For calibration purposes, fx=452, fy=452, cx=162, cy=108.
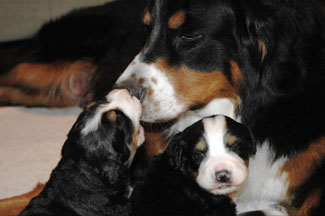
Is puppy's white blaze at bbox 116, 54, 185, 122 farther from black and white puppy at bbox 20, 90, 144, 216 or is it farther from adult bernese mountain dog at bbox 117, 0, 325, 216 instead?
black and white puppy at bbox 20, 90, 144, 216

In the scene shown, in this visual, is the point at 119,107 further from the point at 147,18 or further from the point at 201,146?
the point at 147,18

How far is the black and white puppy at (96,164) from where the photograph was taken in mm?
2008

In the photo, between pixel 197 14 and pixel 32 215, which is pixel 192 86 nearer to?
pixel 197 14

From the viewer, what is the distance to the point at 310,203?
212 centimetres

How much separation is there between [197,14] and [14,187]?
1.58 metres

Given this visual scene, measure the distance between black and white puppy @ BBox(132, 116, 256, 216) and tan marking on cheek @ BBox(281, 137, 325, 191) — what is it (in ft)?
0.69

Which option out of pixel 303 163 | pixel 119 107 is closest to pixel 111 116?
pixel 119 107

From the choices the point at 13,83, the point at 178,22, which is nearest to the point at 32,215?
the point at 178,22

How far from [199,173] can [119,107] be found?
48 centimetres

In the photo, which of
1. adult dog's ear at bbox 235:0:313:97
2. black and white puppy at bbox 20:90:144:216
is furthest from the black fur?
adult dog's ear at bbox 235:0:313:97

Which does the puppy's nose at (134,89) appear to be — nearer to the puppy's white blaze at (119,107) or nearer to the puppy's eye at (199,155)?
the puppy's white blaze at (119,107)

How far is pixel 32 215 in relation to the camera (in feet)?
6.40

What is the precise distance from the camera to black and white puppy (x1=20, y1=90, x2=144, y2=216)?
2.01m

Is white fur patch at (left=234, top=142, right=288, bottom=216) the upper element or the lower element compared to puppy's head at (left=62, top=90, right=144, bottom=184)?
lower
